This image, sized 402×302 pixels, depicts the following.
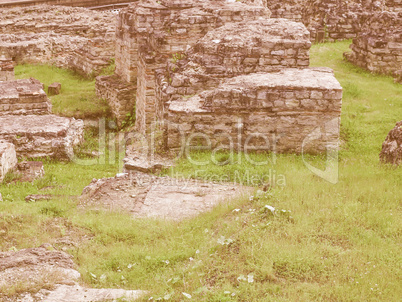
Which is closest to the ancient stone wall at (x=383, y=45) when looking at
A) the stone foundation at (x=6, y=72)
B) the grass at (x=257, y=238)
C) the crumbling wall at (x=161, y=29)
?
the crumbling wall at (x=161, y=29)

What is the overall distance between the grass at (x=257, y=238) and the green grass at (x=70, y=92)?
→ 5431mm

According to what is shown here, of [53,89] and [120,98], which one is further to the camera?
[53,89]

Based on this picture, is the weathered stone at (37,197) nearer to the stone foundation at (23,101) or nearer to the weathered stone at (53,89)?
the stone foundation at (23,101)

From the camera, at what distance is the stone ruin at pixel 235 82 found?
21.9ft

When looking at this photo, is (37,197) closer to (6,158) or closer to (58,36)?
(6,158)

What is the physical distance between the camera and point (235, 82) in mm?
7027

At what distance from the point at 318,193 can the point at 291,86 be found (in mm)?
1982

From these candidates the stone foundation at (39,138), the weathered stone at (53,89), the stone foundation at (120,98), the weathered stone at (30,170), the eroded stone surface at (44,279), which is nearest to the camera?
the eroded stone surface at (44,279)

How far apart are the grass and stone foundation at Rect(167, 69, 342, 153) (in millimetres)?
378

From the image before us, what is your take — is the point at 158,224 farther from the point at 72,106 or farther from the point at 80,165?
the point at 72,106

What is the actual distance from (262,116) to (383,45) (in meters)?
6.35

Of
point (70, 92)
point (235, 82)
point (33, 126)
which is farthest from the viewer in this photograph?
point (70, 92)

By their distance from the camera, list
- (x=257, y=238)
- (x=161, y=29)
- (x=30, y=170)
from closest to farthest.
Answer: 1. (x=257, y=238)
2. (x=30, y=170)
3. (x=161, y=29)

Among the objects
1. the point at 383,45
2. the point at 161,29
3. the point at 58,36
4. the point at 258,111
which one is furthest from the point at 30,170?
the point at 58,36
